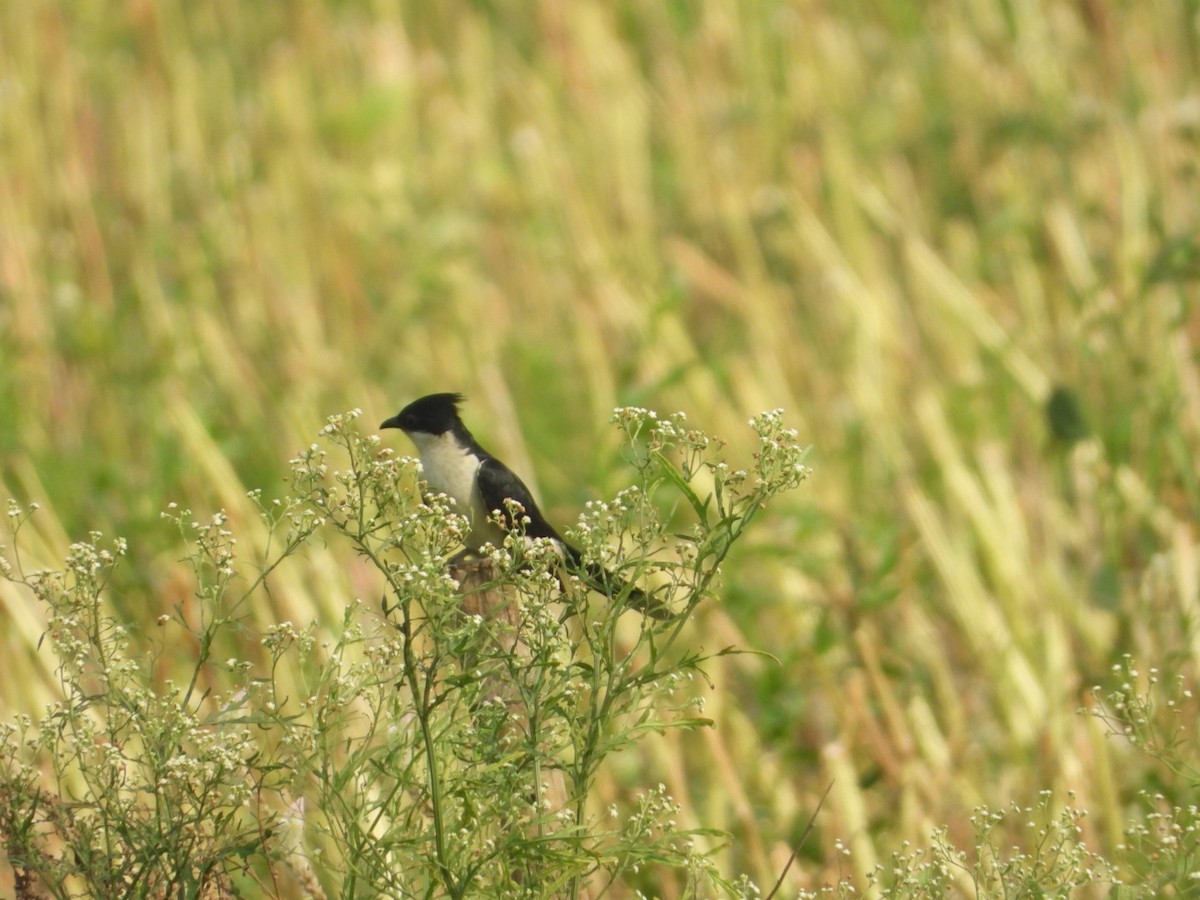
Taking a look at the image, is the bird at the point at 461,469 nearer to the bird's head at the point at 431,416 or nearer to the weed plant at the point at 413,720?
the bird's head at the point at 431,416

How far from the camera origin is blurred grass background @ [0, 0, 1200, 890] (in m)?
4.48

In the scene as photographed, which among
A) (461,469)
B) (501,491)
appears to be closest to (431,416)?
(461,469)

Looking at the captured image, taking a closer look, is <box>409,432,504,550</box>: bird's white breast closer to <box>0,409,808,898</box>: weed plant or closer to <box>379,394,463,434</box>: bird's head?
<box>379,394,463,434</box>: bird's head

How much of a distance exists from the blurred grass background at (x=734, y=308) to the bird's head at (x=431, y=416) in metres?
0.54

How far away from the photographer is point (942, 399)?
5.98 metres

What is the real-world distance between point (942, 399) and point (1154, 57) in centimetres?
270

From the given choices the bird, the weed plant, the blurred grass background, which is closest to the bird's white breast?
the bird

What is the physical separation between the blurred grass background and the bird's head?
1.76 feet

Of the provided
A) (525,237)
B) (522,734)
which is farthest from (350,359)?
(522,734)

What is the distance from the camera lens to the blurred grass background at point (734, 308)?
4477mm

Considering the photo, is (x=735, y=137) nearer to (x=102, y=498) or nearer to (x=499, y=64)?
(x=499, y=64)

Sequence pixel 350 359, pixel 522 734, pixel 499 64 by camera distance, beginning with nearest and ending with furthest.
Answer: pixel 522 734
pixel 350 359
pixel 499 64

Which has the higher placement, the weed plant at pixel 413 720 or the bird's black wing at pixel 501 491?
the bird's black wing at pixel 501 491

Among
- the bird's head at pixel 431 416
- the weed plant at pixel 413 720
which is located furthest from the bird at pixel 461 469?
the weed plant at pixel 413 720
